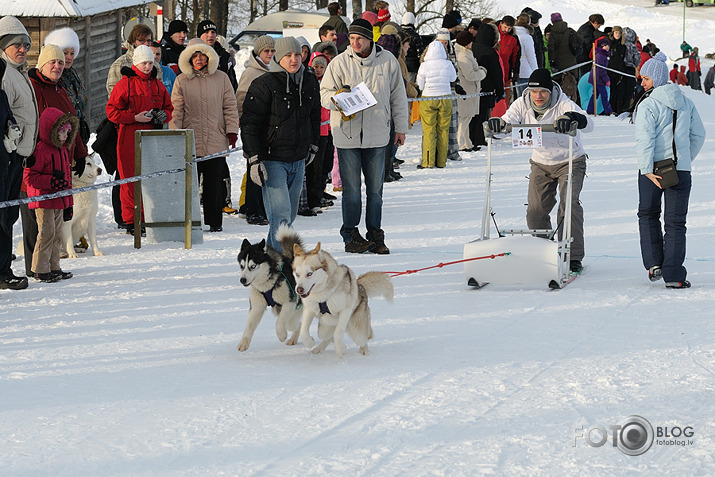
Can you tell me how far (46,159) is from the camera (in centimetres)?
841

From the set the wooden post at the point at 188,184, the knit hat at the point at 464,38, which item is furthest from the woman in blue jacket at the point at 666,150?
the knit hat at the point at 464,38

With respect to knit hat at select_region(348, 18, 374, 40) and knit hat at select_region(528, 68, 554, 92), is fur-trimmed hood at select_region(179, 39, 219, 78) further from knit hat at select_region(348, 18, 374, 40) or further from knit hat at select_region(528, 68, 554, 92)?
knit hat at select_region(528, 68, 554, 92)

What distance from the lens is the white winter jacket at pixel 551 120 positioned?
27.3 ft

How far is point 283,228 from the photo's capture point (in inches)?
249

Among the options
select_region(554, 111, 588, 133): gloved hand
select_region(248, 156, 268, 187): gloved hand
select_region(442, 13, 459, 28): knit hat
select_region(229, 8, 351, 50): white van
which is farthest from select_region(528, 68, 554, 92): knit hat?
select_region(229, 8, 351, 50): white van

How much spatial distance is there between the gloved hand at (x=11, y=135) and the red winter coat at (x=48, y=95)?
0.78m

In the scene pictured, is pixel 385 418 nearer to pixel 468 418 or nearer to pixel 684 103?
pixel 468 418

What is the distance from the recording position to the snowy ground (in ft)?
14.6

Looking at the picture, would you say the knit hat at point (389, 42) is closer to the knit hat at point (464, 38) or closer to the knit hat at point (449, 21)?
the knit hat at point (464, 38)

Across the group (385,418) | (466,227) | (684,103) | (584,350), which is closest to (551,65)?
(466,227)

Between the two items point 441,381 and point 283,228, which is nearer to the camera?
point 441,381

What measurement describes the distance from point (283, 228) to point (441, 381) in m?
1.42

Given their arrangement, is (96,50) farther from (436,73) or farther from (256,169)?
(256,169)

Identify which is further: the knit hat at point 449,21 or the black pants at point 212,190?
the knit hat at point 449,21
